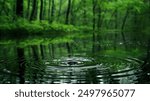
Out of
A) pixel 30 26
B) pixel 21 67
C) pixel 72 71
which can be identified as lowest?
→ pixel 30 26

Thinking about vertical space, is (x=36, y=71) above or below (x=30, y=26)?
above

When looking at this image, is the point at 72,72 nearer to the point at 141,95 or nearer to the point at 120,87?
the point at 120,87

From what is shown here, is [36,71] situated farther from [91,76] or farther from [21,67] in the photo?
[91,76]

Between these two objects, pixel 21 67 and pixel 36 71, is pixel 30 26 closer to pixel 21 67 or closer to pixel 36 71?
pixel 21 67

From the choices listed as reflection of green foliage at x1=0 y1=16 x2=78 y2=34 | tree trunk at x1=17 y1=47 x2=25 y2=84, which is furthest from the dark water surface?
reflection of green foliage at x1=0 y1=16 x2=78 y2=34

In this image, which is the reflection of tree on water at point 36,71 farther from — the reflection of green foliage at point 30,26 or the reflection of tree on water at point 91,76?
the reflection of green foliage at point 30,26

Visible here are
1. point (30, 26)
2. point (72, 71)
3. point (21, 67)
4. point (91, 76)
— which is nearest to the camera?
point (91, 76)

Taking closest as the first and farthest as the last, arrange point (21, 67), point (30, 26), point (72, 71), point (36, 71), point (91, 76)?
point (91, 76), point (72, 71), point (36, 71), point (21, 67), point (30, 26)

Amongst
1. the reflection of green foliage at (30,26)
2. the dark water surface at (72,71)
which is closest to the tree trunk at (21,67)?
the dark water surface at (72,71)

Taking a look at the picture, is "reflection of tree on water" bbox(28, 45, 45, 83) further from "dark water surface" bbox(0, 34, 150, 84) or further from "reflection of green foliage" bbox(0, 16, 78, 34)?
"reflection of green foliage" bbox(0, 16, 78, 34)

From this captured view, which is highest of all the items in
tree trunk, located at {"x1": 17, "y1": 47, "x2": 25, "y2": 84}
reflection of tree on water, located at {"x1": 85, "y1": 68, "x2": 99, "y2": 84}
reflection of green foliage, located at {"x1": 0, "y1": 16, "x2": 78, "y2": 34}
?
reflection of tree on water, located at {"x1": 85, "y1": 68, "x2": 99, "y2": 84}

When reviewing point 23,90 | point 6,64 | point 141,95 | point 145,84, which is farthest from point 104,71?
point 6,64

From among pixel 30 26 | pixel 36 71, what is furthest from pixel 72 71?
pixel 30 26

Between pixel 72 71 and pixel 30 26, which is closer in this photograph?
pixel 72 71
